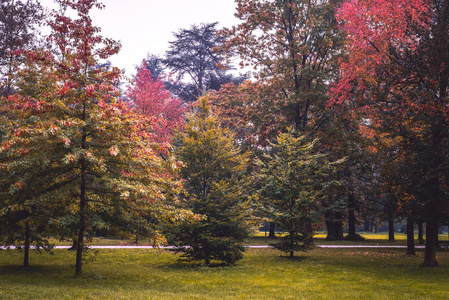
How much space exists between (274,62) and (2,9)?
56.1ft

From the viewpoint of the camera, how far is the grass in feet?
32.9

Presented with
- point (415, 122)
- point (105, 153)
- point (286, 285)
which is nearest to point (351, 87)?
point (415, 122)

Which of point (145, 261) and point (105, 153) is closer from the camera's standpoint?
point (105, 153)

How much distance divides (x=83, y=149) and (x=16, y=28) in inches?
601

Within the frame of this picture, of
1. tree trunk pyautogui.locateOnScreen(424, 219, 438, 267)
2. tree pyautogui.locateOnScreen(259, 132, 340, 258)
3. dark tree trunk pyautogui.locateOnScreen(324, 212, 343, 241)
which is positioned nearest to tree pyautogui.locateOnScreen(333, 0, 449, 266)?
tree trunk pyautogui.locateOnScreen(424, 219, 438, 267)

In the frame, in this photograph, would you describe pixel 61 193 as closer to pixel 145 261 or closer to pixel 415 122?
pixel 145 261

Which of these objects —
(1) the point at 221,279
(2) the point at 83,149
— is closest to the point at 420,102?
(1) the point at 221,279

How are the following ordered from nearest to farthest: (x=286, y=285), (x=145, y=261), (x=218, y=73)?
(x=286, y=285), (x=145, y=261), (x=218, y=73)

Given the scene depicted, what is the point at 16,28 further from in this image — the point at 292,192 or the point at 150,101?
the point at 292,192

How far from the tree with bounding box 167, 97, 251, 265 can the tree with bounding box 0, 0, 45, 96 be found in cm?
1200

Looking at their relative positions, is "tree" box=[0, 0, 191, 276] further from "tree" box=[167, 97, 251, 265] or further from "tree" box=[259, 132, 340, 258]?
"tree" box=[259, 132, 340, 258]

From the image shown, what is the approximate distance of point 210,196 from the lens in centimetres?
1625

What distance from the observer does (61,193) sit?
38.4 feet

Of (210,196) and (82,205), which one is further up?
(210,196)
